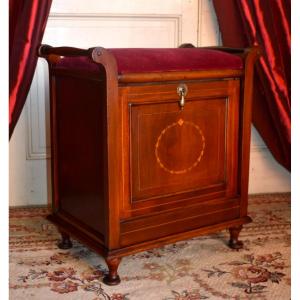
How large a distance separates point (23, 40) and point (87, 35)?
1.09 feet

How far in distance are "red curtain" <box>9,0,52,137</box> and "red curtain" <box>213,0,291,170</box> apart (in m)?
0.78

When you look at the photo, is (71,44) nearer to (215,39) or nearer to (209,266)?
(215,39)

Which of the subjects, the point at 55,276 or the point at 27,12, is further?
the point at 27,12

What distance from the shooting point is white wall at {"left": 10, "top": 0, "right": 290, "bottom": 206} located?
2123 millimetres

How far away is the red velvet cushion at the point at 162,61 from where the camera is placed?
1456 millimetres

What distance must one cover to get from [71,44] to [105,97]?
81 cm

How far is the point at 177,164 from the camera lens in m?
1.61

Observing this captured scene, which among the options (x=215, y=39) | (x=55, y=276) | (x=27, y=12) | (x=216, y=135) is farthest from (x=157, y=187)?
(x=215, y=39)

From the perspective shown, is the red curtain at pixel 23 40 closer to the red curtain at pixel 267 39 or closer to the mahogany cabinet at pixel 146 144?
the mahogany cabinet at pixel 146 144

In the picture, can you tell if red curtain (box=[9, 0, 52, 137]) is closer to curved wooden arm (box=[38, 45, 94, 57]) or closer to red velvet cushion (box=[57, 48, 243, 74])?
curved wooden arm (box=[38, 45, 94, 57])

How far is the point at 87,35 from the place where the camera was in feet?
7.03

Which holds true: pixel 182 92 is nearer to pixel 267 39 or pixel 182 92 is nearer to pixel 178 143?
pixel 178 143

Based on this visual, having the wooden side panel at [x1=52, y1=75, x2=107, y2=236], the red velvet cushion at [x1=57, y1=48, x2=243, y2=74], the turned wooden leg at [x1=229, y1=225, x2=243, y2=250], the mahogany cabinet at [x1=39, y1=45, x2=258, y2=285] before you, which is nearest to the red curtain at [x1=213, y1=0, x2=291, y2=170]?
the mahogany cabinet at [x1=39, y1=45, x2=258, y2=285]

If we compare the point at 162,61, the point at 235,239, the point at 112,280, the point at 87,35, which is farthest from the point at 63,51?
the point at 235,239
